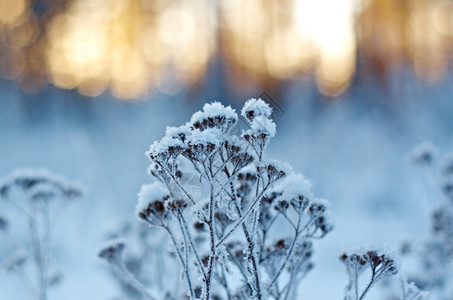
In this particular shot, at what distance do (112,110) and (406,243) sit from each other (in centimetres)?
1817

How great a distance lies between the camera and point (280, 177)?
154cm

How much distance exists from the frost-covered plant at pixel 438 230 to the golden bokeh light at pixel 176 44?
1462 cm

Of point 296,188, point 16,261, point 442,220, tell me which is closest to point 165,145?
point 296,188

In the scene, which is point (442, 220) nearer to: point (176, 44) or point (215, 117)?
point (215, 117)

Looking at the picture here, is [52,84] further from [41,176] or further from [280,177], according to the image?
[280,177]

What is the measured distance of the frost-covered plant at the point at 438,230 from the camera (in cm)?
342

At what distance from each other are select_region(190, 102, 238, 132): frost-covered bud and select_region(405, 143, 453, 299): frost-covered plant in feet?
8.56

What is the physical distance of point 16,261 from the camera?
338 centimetres

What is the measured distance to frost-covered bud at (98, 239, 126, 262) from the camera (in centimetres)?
204

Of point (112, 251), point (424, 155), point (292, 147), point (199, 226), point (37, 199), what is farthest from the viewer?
point (292, 147)

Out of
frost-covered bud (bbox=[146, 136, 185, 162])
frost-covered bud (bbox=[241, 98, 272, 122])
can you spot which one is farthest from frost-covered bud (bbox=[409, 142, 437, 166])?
frost-covered bud (bbox=[146, 136, 185, 162])

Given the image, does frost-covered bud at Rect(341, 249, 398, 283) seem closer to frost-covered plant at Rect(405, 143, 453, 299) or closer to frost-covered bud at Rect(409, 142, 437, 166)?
frost-covered plant at Rect(405, 143, 453, 299)

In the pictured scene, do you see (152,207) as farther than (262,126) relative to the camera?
Yes

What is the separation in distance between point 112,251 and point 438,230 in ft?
8.95
